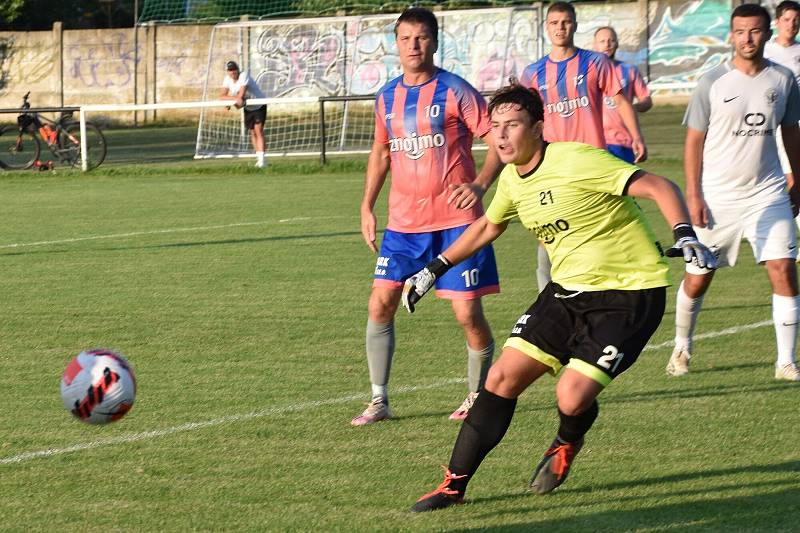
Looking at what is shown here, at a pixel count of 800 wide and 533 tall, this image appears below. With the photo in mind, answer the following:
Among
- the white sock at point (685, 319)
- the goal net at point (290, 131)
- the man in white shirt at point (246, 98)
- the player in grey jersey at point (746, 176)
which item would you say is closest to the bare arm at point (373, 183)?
the player in grey jersey at point (746, 176)

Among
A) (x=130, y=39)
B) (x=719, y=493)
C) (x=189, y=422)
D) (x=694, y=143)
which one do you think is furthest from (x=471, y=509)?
(x=130, y=39)

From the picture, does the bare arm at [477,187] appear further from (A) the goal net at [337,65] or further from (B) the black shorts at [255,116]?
(A) the goal net at [337,65]

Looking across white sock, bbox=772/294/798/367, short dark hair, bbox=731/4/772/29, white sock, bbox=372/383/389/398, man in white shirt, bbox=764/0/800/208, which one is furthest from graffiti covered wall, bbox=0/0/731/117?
white sock, bbox=372/383/389/398

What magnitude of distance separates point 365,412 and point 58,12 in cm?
4431

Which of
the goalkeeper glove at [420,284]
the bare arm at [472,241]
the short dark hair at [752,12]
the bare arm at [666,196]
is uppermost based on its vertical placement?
the short dark hair at [752,12]

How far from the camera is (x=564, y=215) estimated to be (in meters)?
5.38

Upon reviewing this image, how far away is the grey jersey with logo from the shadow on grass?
258 centimetres

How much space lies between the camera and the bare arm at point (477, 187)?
631 centimetres

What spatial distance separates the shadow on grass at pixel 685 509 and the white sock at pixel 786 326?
77.7 inches

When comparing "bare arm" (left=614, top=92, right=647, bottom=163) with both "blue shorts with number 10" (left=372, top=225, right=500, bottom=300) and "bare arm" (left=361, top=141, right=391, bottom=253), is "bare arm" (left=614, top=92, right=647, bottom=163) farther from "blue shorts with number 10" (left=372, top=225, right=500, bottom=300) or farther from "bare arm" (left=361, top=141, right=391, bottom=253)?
"blue shorts with number 10" (left=372, top=225, right=500, bottom=300)

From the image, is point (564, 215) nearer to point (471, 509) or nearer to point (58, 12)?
point (471, 509)

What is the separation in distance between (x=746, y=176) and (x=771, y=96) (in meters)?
0.50

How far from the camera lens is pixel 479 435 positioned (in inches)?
208

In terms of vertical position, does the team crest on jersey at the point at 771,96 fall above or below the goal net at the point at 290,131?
above
